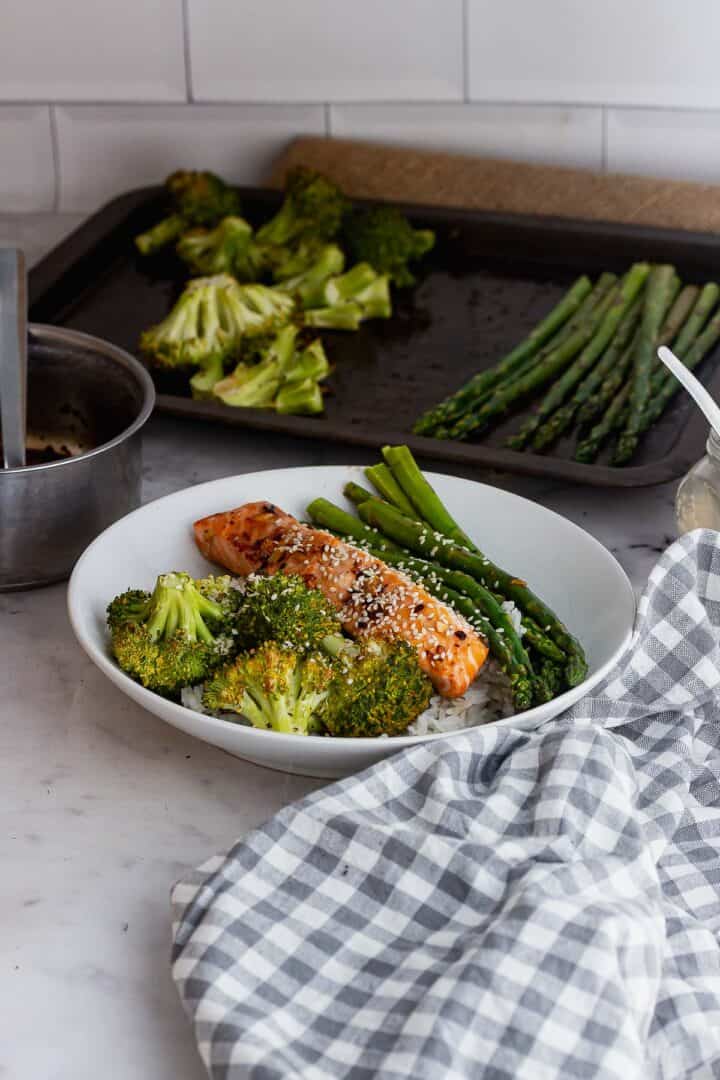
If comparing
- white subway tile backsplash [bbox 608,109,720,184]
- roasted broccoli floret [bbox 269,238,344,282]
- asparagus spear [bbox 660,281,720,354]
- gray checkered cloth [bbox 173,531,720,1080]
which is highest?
white subway tile backsplash [bbox 608,109,720,184]

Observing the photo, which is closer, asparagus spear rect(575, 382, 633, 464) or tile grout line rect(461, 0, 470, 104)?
asparagus spear rect(575, 382, 633, 464)

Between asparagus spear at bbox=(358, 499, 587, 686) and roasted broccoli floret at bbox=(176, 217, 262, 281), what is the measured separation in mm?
825

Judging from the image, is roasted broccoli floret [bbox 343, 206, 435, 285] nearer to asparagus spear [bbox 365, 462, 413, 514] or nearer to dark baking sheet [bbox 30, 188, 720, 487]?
dark baking sheet [bbox 30, 188, 720, 487]

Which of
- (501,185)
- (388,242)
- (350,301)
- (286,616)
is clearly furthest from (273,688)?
(501,185)

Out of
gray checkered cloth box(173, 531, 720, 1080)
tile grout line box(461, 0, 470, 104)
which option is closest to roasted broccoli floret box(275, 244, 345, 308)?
tile grout line box(461, 0, 470, 104)

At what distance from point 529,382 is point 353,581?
0.63m

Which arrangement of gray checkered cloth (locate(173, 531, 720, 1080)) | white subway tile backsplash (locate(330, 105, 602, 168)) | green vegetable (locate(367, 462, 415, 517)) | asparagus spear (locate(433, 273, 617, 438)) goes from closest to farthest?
gray checkered cloth (locate(173, 531, 720, 1080)) < green vegetable (locate(367, 462, 415, 517)) < asparagus spear (locate(433, 273, 617, 438)) < white subway tile backsplash (locate(330, 105, 602, 168))

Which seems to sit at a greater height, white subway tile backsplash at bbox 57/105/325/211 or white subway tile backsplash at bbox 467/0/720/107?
white subway tile backsplash at bbox 467/0/720/107

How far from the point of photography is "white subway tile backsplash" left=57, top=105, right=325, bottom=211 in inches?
97.4

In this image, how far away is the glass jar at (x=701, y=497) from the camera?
137 cm

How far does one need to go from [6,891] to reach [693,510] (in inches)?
31.3

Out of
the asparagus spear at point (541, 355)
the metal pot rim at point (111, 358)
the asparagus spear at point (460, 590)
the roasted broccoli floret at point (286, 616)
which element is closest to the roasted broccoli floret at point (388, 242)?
the asparagus spear at point (541, 355)

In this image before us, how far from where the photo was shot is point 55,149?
254 cm

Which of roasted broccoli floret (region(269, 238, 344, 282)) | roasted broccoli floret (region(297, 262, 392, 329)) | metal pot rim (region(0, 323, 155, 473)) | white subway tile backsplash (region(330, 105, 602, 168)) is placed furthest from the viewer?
white subway tile backsplash (region(330, 105, 602, 168))
